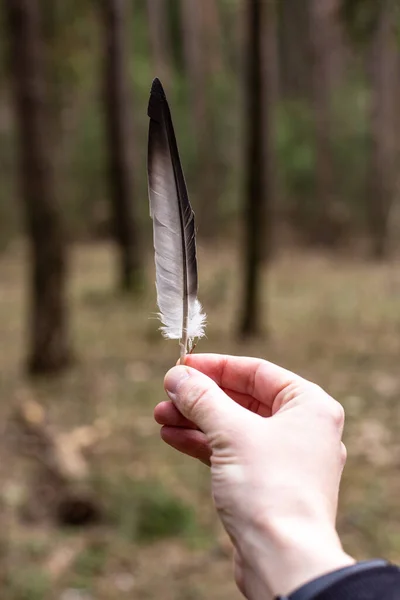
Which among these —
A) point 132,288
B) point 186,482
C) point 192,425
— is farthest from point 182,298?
point 132,288

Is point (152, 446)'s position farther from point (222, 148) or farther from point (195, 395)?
point (222, 148)

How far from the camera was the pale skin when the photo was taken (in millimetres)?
1221

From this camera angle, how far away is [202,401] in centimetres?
154

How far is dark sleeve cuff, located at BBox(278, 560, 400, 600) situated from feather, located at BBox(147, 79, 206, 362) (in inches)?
35.2

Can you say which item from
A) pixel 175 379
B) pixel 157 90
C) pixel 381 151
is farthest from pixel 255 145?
pixel 381 151

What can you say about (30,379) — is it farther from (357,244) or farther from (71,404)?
(357,244)

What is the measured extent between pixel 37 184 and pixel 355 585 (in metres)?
6.66

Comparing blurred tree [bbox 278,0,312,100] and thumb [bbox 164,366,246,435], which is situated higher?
blurred tree [bbox 278,0,312,100]

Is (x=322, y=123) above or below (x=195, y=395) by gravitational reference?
above

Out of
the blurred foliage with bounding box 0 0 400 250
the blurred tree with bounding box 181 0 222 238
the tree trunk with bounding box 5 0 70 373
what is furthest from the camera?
the blurred tree with bounding box 181 0 222 238

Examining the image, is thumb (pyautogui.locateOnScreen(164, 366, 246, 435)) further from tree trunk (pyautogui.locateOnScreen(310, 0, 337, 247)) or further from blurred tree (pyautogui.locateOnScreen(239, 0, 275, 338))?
tree trunk (pyautogui.locateOnScreen(310, 0, 337, 247))

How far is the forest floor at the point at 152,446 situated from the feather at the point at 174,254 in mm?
2393

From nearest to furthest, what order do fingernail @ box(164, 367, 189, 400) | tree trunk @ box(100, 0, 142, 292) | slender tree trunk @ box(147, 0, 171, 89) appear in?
1. fingernail @ box(164, 367, 189, 400)
2. tree trunk @ box(100, 0, 142, 292)
3. slender tree trunk @ box(147, 0, 171, 89)

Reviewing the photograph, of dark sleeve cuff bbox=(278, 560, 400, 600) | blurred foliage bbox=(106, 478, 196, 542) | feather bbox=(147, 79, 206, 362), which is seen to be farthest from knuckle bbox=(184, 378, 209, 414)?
blurred foliage bbox=(106, 478, 196, 542)
